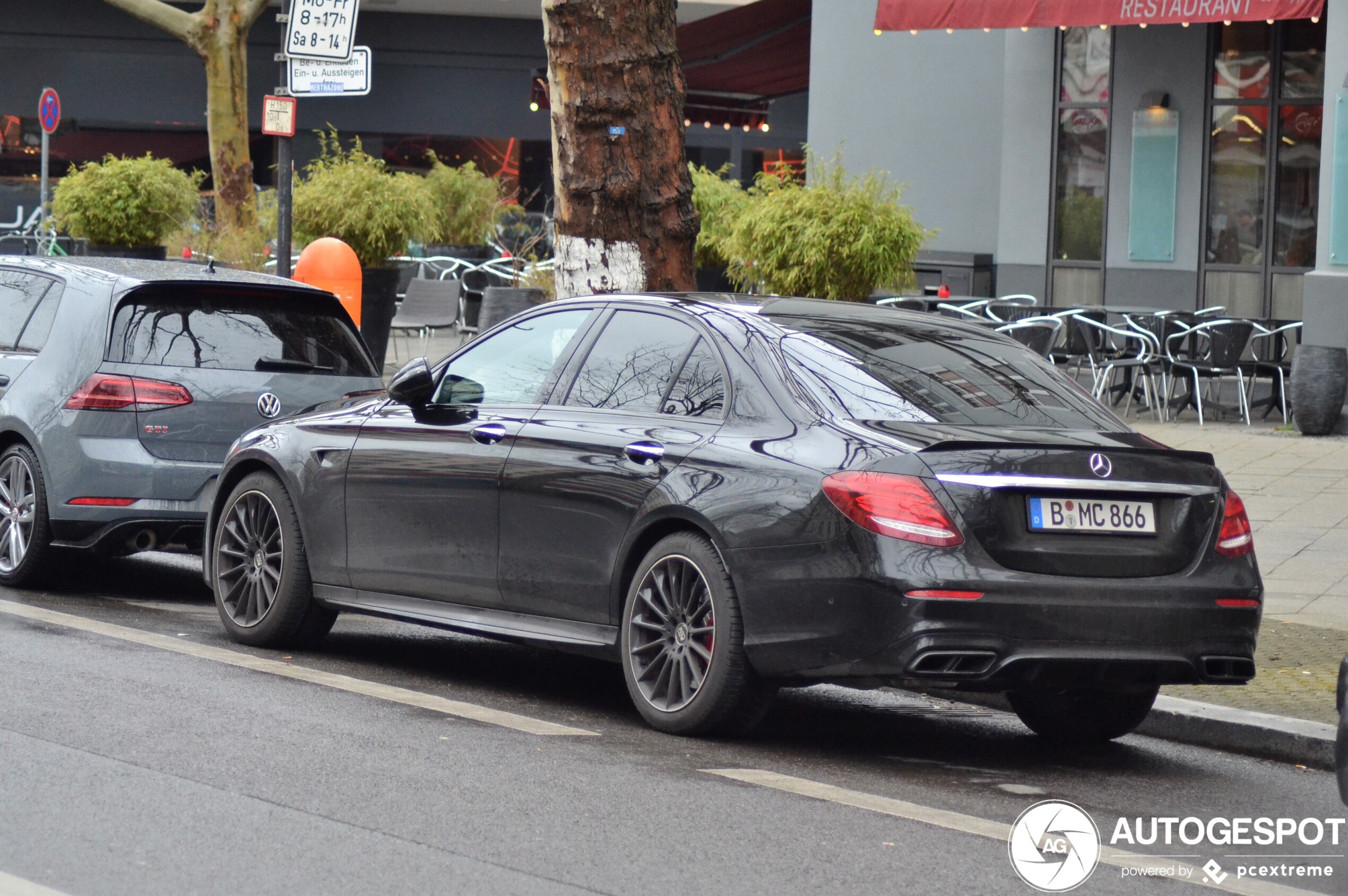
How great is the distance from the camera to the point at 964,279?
21391 mm

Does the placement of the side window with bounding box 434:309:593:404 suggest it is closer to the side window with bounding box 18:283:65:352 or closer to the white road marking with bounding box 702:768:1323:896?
the white road marking with bounding box 702:768:1323:896

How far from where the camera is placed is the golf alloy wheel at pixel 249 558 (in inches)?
312

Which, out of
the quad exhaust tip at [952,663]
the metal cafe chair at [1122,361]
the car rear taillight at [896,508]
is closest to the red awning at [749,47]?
the metal cafe chair at [1122,361]

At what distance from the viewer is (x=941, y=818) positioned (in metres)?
5.49

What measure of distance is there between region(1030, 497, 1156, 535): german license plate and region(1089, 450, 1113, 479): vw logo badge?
0.08 m

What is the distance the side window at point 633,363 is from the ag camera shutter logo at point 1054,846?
Result: 1979mm

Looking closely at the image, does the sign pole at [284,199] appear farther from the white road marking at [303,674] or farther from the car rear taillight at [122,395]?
the white road marking at [303,674]

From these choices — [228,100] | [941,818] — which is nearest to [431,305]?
[228,100]

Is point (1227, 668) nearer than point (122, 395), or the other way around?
point (1227, 668)

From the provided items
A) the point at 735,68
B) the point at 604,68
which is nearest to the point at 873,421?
the point at 604,68

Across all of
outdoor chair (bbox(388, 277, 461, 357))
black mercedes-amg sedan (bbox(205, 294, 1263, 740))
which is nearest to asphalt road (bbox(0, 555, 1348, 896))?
black mercedes-amg sedan (bbox(205, 294, 1263, 740))

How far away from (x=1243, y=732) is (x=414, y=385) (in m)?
3.31

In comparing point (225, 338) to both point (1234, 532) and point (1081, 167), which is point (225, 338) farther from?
point (1081, 167)

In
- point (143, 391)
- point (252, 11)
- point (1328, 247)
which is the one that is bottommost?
point (143, 391)
